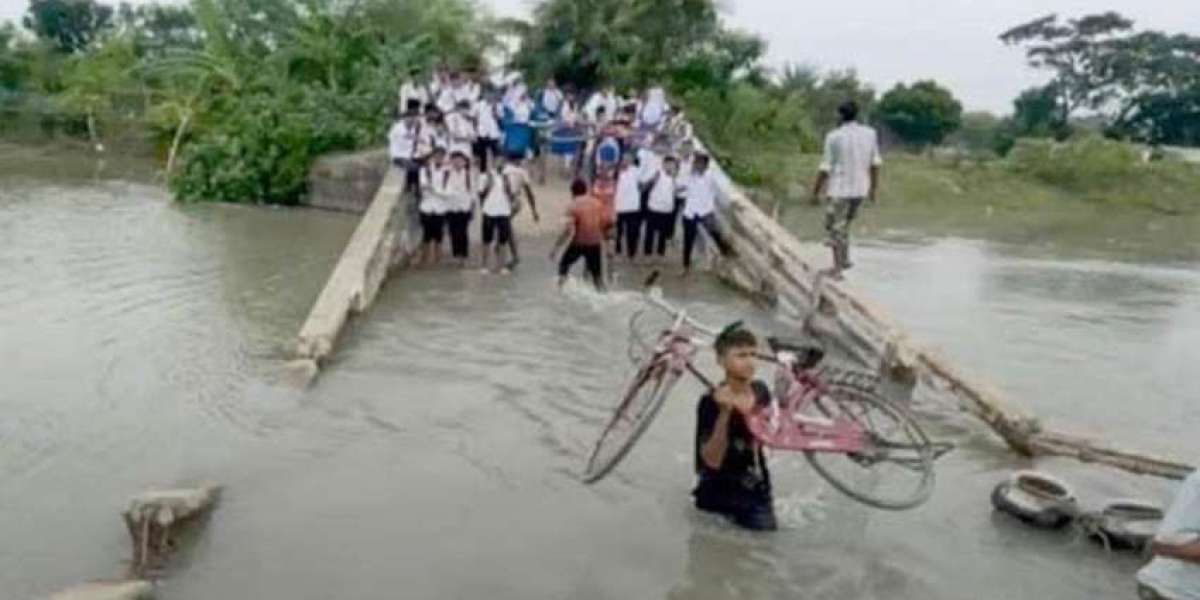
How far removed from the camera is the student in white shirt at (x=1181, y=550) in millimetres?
4945

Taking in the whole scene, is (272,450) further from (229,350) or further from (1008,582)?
(1008,582)

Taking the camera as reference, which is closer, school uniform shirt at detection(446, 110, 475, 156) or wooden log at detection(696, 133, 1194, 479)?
wooden log at detection(696, 133, 1194, 479)

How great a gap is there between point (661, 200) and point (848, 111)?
446 centimetres

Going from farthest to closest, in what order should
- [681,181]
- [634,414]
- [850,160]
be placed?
[681,181], [850,160], [634,414]

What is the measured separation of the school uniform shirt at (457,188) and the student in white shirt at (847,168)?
4.47 m

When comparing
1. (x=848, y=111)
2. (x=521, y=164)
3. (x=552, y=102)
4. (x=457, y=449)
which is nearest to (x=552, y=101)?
(x=552, y=102)

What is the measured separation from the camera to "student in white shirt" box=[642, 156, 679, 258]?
52.0ft

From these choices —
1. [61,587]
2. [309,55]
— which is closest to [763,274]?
[61,587]

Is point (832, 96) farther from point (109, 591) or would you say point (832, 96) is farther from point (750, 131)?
point (109, 591)

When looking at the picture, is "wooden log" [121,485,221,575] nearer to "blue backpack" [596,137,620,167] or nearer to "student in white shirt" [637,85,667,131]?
"blue backpack" [596,137,620,167]

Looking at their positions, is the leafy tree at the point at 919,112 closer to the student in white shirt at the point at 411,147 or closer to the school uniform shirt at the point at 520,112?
the school uniform shirt at the point at 520,112

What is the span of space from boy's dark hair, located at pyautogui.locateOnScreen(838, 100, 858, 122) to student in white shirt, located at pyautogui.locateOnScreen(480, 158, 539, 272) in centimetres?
450

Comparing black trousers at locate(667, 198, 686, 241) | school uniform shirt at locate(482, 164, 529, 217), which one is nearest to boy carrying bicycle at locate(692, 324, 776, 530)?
school uniform shirt at locate(482, 164, 529, 217)

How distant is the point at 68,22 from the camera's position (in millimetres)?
53406
